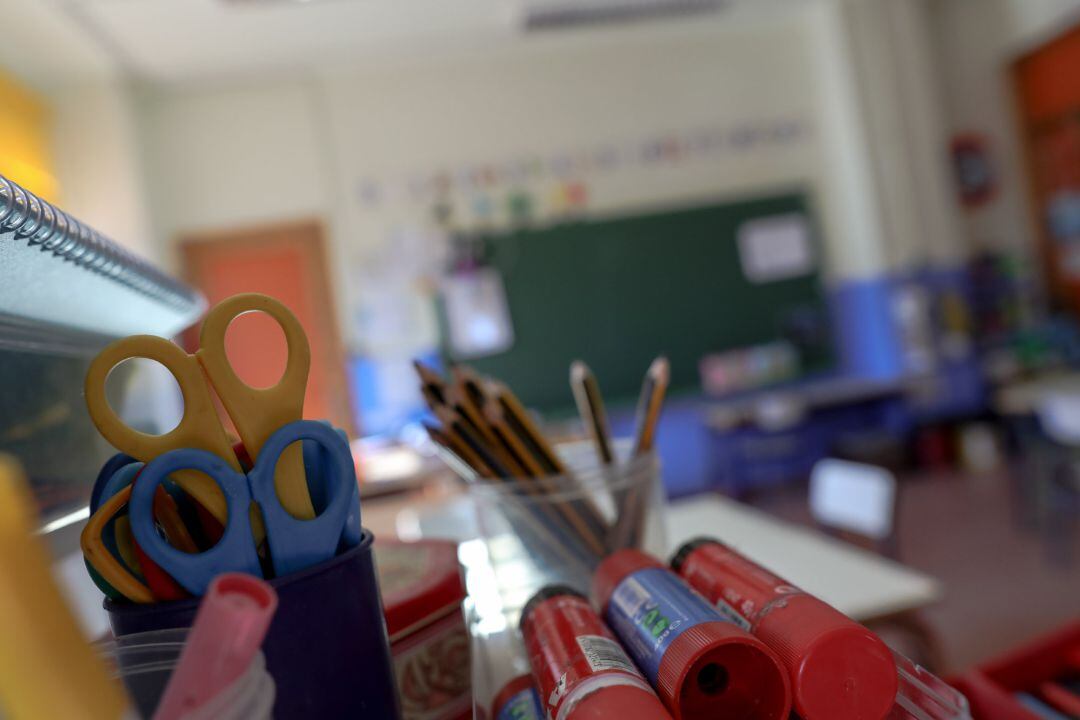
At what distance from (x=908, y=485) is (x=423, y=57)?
408 centimetres

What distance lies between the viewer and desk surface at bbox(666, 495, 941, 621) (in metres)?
1.06

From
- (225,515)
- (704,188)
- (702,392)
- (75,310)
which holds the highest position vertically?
(704,188)

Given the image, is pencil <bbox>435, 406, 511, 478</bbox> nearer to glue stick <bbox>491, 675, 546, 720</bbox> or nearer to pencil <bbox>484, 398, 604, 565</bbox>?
pencil <bbox>484, 398, 604, 565</bbox>

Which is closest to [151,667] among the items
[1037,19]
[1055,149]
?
[1037,19]

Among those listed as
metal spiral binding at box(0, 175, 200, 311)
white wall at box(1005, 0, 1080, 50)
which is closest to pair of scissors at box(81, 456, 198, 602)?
metal spiral binding at box(0, 175, 200, 311)

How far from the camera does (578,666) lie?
422 millimetres

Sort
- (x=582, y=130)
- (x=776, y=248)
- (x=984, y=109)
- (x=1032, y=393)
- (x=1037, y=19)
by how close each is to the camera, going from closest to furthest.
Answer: (x=1032, y=393)
(x=1037, y=19)
(x=582, y=130)
(x=776, y=248)
(x=984, y=109)

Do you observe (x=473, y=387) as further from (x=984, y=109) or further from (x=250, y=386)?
(x=984, y=109)

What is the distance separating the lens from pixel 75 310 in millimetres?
581

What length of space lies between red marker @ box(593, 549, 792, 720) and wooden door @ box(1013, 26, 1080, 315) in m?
5.68

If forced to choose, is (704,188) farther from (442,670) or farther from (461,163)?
(442,670)

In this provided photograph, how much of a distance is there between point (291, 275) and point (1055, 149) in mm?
5083

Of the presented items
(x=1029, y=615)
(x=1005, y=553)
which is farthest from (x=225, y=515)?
(x=1005, y=553)

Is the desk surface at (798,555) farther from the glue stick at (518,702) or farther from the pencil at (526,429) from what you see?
the glue stick at (518,702)
